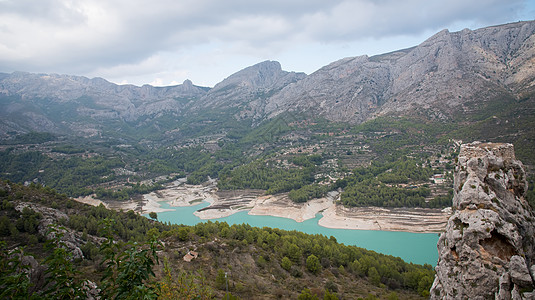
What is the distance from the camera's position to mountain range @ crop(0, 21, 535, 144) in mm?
77312

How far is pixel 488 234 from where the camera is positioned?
10539 millimetres

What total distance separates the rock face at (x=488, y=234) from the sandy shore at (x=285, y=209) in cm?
3061

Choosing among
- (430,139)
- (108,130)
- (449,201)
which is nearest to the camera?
(449,201)

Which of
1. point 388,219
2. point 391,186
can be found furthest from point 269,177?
point 388,219

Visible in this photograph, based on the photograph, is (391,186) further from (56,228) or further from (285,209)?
(56,228)

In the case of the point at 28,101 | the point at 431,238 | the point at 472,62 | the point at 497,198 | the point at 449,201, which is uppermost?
the point at 28,101

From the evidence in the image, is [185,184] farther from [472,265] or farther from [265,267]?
[472,265]

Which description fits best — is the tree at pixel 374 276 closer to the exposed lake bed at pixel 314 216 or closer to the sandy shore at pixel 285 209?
the exposed lake bed at pixel 314 216

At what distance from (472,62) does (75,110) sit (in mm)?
182102

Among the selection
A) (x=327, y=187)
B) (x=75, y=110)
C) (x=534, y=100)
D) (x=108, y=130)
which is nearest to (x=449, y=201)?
(x=327, y=187)

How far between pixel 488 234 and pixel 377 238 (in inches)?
1236

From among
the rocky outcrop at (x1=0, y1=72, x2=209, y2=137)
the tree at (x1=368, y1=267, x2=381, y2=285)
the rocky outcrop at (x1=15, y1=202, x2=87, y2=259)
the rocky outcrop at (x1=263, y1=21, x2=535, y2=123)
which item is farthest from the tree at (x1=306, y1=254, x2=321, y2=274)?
the rocky outcrop at (x1=0, y1=72, x2=209, y2=137)

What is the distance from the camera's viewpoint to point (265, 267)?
71.3 feet

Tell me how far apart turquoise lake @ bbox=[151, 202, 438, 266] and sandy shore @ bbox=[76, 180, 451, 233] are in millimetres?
1261
